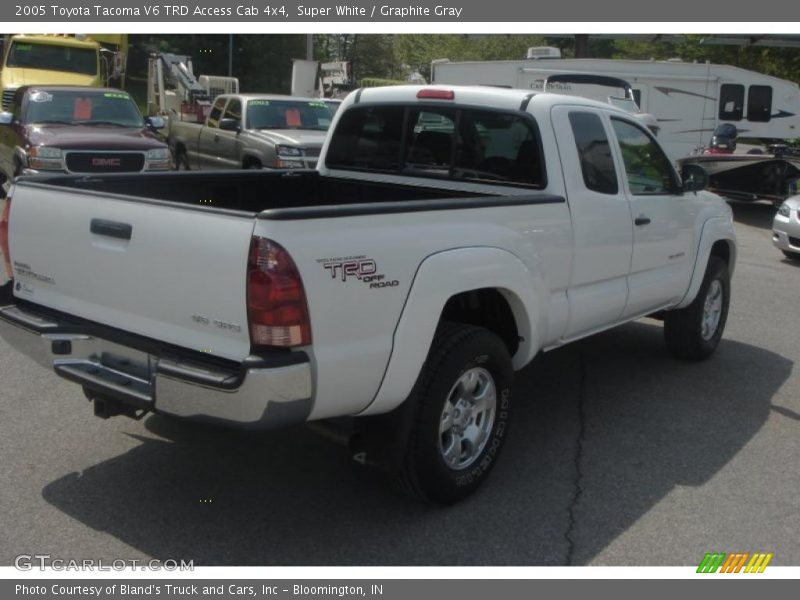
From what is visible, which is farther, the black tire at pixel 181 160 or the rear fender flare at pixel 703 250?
the black tire at pixel 181 160

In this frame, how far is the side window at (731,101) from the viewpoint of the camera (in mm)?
20391

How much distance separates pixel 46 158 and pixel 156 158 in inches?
57.8

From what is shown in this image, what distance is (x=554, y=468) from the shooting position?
4.80 meters

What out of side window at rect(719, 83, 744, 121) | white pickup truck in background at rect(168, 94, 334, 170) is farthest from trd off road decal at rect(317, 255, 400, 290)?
side window at rect(719, 83, 744, 121)

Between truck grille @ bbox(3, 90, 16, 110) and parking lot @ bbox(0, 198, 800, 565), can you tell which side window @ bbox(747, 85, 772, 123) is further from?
parking lot @ bbox(0, 198, 800, 565)

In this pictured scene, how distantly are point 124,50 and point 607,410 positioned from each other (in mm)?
21875

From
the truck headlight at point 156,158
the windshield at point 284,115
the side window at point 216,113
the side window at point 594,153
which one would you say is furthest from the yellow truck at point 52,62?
the side window at point 594,153

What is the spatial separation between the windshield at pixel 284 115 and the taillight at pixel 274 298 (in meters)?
10.8

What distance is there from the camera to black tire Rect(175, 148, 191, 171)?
1645 centimetres

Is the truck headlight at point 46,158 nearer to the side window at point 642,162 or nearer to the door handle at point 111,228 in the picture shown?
the side window at point 642,162

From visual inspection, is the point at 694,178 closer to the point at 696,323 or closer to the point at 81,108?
the point at 696,323

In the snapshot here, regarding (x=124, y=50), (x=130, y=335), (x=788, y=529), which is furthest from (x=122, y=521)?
(x=124, y=50)

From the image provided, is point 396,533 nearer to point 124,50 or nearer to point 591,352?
point 591,352

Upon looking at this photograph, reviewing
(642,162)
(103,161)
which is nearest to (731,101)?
(103,161)
